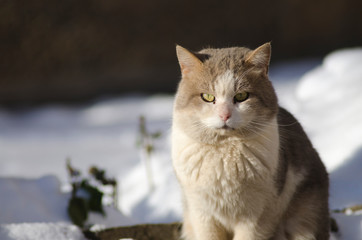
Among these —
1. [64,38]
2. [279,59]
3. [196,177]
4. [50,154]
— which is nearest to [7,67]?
[64,38]

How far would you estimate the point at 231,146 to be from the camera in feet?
5.69

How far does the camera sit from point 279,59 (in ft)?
19.6

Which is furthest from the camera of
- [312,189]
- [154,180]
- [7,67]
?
[7,67]

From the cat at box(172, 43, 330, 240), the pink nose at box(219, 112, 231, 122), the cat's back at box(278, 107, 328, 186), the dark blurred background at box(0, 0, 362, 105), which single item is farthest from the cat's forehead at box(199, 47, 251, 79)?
the dark blurred background at box(0, 0, 362, 105)

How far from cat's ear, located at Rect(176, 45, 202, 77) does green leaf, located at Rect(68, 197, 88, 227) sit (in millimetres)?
992

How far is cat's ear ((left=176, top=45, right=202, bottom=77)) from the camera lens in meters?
1.73

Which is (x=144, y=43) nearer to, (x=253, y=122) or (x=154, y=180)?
(x=154, y=180)

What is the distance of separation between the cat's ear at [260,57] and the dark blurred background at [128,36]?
3.56 metres

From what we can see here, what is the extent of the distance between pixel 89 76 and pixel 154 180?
2.40 meters

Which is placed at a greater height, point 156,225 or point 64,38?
point 64,38

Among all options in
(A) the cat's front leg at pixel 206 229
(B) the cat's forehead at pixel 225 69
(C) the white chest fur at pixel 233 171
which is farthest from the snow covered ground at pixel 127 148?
(B) the cat's forehead at pixel 225 69

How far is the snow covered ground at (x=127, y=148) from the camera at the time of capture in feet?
7.79

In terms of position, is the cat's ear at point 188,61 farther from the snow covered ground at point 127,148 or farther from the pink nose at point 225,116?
the snow covered ground at point 127,148

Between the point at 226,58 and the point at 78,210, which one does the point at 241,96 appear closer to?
the point at 226,58
